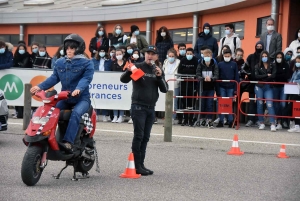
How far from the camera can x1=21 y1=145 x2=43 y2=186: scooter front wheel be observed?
8.70 metres

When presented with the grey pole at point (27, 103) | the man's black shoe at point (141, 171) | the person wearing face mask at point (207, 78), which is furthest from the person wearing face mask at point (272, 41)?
the man's black shoe at point (141, 171)

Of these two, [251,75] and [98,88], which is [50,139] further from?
[251,75]

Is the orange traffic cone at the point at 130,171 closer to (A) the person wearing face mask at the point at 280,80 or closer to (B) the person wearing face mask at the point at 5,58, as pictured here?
(A) the person wearing face mask at the point at 280,80

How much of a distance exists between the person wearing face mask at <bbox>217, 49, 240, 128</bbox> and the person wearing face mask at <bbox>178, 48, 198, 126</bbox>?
73 centimetres

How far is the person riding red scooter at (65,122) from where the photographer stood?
8.88m

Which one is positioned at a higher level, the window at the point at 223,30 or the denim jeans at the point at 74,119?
the window at the point at 223,30

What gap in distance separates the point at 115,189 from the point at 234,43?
1156cm

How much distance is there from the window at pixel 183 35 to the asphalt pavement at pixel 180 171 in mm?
15107

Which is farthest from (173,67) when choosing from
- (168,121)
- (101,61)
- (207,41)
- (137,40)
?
(168,121)

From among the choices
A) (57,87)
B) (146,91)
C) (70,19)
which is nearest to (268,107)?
(57,87)

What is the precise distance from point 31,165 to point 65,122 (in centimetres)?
95

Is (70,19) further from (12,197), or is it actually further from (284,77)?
(12,197)

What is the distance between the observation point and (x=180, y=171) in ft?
35.2

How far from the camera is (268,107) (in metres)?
17.7
